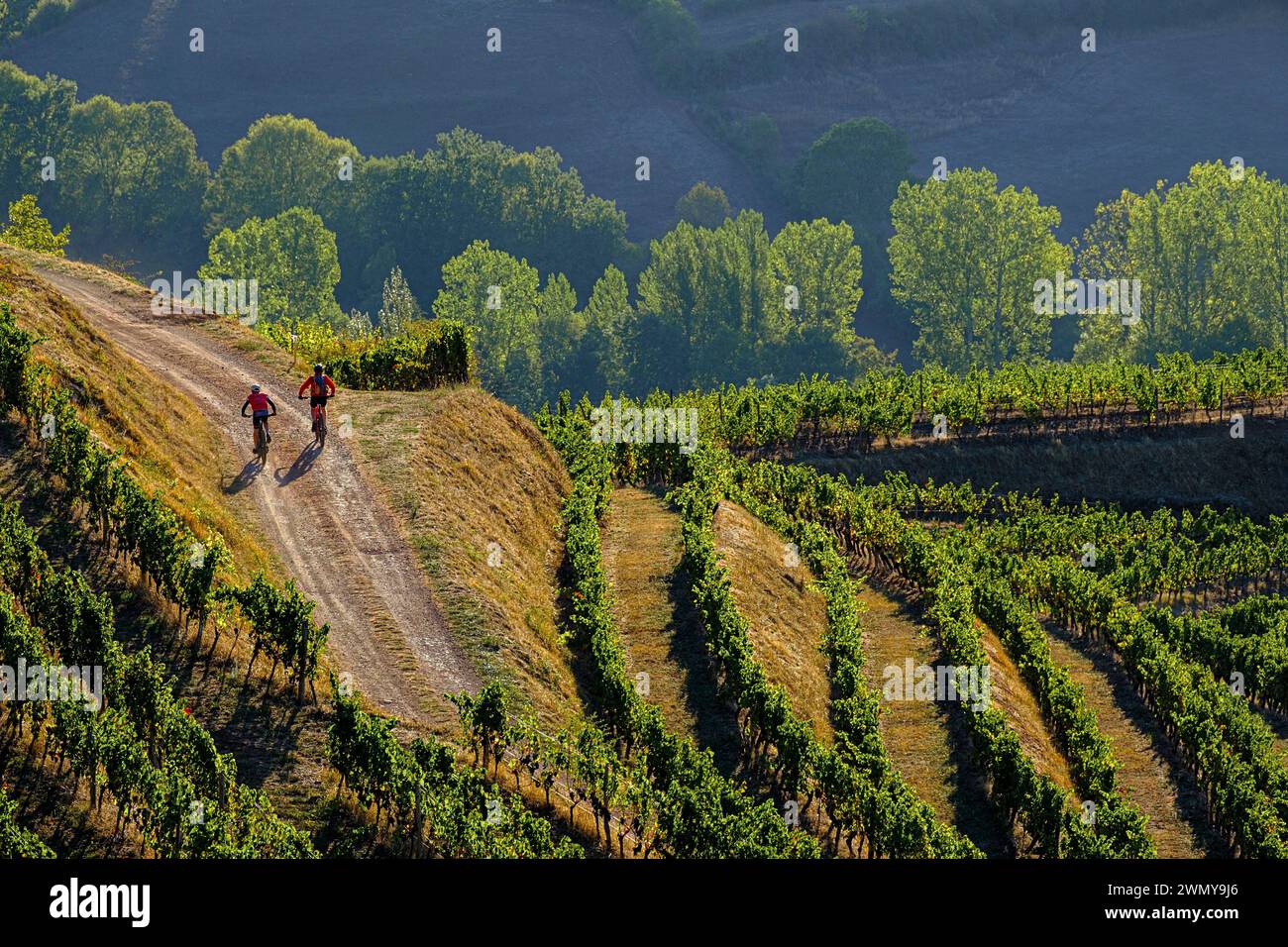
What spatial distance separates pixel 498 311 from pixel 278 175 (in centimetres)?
4050

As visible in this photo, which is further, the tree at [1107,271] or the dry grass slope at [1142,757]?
the tree at [1107,271]

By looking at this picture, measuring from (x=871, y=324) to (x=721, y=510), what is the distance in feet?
378

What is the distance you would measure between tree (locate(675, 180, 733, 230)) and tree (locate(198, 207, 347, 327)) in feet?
164

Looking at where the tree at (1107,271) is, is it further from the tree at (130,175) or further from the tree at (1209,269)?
the tree at (130,175)

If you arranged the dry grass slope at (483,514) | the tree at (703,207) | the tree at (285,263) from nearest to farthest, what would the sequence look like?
the dry grass slope at (483,514)
the tree at (285,263)
the tree at (703,207)

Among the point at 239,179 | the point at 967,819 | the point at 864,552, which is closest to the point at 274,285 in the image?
the point at 239,179

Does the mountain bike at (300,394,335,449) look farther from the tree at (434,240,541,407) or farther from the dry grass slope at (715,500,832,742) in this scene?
the tree at (434,240,541,407)

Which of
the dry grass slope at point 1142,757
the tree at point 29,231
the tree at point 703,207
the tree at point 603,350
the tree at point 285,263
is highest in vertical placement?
the tree at point 703,207

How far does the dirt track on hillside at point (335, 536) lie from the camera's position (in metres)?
32.0

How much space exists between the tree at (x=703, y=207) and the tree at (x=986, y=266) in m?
39.1

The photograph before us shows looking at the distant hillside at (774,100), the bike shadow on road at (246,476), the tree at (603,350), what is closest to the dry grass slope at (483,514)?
the bike shadow on road at (246,476)

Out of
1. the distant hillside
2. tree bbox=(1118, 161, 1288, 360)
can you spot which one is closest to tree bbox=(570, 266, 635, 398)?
the distant hillside

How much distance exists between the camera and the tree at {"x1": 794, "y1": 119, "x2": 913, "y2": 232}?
172m

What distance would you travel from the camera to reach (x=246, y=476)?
3894 cm
